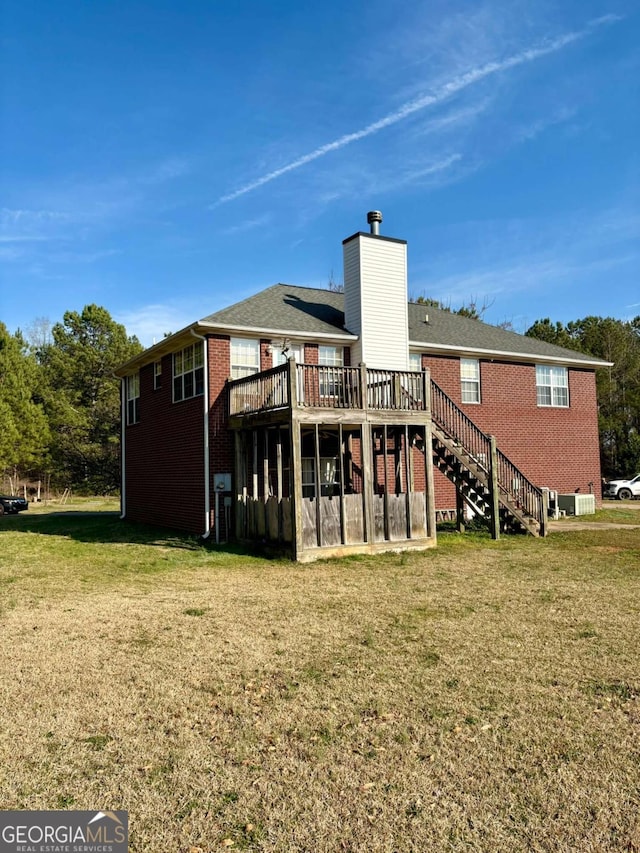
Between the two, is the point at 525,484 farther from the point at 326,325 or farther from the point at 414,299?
the point at 414,299

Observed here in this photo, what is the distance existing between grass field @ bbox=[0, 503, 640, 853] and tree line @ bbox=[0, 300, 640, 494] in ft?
98.2

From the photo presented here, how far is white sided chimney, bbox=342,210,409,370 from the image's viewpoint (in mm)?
17312

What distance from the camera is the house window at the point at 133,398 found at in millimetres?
21094

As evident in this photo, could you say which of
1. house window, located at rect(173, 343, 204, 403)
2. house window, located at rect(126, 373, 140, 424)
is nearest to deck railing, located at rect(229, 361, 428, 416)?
house window, located at rect(173, 343, 204, 403)

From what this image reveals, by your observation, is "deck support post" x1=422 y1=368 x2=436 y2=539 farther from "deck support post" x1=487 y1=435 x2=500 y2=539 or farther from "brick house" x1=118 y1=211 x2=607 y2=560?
"deck support post" x1=487 y1=435 x2=500 y2=539

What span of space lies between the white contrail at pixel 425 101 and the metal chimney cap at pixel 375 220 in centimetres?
315

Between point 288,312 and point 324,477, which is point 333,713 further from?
point 288,312

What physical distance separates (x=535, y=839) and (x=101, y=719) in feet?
10.3

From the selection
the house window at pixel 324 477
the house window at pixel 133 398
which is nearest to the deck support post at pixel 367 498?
the house window at pixel 324 477

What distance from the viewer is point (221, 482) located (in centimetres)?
1523

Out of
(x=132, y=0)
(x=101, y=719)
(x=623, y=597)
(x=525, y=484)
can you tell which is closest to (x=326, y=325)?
(x=525, y=484)

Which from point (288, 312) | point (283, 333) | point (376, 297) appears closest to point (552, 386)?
point (376, 297)

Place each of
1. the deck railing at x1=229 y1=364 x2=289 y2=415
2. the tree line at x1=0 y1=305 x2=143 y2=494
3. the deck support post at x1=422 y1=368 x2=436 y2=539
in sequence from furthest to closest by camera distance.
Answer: the tree line at x1=0 y1=305 x2=143 y2=494
the deck support post at x1=422 y1=368 x2=436 y2=539
the deck railing at x1=229 y1=364 x2=289 y2=415

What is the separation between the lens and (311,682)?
17.8ft
